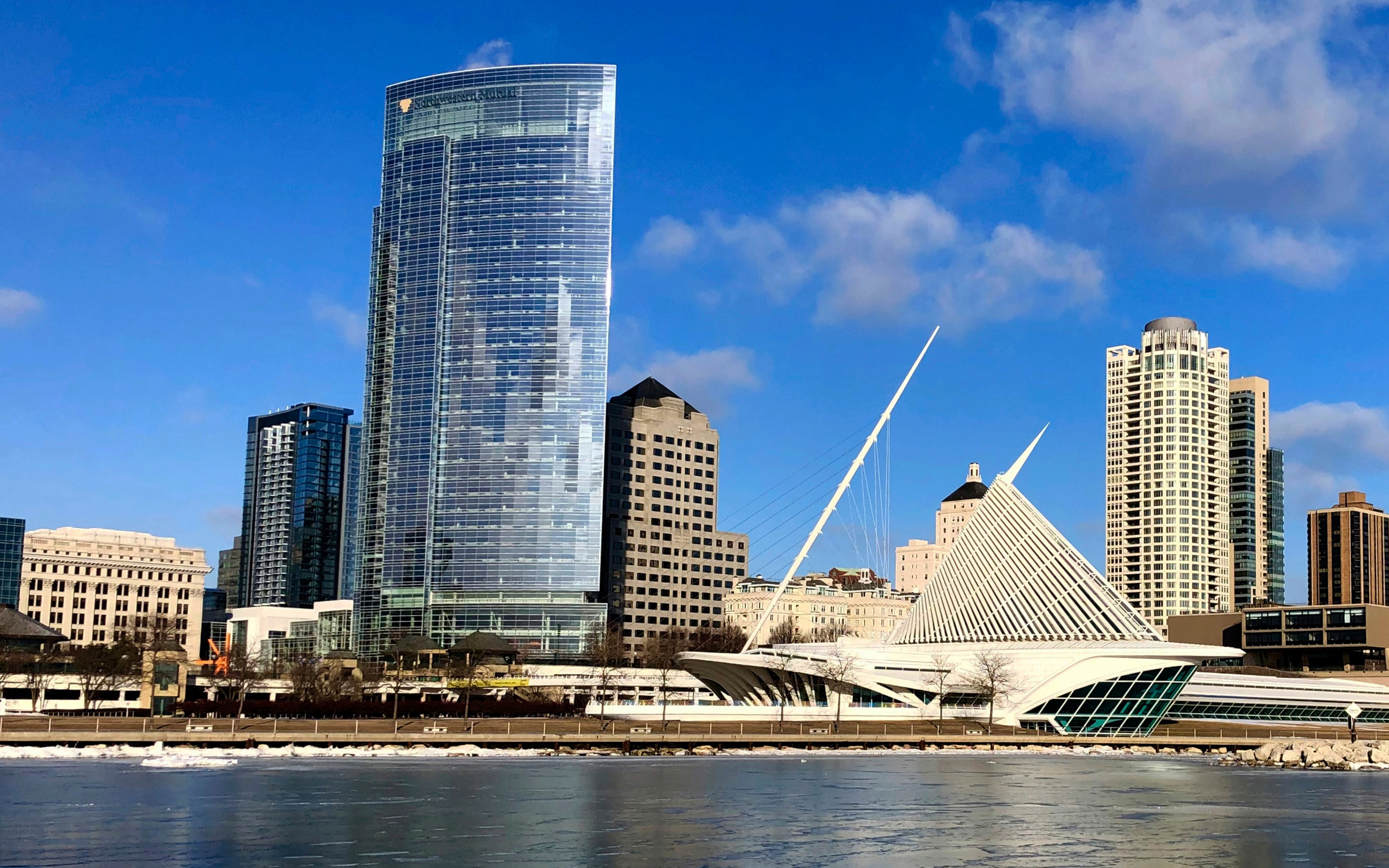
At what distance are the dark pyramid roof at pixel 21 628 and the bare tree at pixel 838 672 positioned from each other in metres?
84.3

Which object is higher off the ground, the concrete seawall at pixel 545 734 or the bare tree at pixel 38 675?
the bare tree at pixel 38 675

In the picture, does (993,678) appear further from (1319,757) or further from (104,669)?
(104,669)

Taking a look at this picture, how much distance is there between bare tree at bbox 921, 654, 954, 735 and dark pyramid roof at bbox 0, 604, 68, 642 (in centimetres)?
9311

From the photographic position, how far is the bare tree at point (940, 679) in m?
130

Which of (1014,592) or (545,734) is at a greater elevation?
(1014,592)

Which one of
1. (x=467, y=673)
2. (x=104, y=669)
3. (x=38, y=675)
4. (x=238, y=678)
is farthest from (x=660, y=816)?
(x=467, y=673)

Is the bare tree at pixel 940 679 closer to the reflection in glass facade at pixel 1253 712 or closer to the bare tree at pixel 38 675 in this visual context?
the reflection in glass facade at pixel 1253 712

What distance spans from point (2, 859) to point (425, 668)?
153105mm

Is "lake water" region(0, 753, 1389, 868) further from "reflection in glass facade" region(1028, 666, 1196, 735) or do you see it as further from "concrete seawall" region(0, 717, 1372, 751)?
"reflection in glass facade" region(1028, 666, 1196, 735)

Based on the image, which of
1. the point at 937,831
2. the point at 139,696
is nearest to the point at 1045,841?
the point at 937,831

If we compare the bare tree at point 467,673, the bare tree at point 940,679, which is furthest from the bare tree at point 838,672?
the bare tree at point 467,673

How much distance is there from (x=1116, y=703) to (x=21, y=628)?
110581mm

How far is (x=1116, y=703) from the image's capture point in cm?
12888

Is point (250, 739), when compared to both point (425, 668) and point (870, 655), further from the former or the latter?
point (425, 668)
